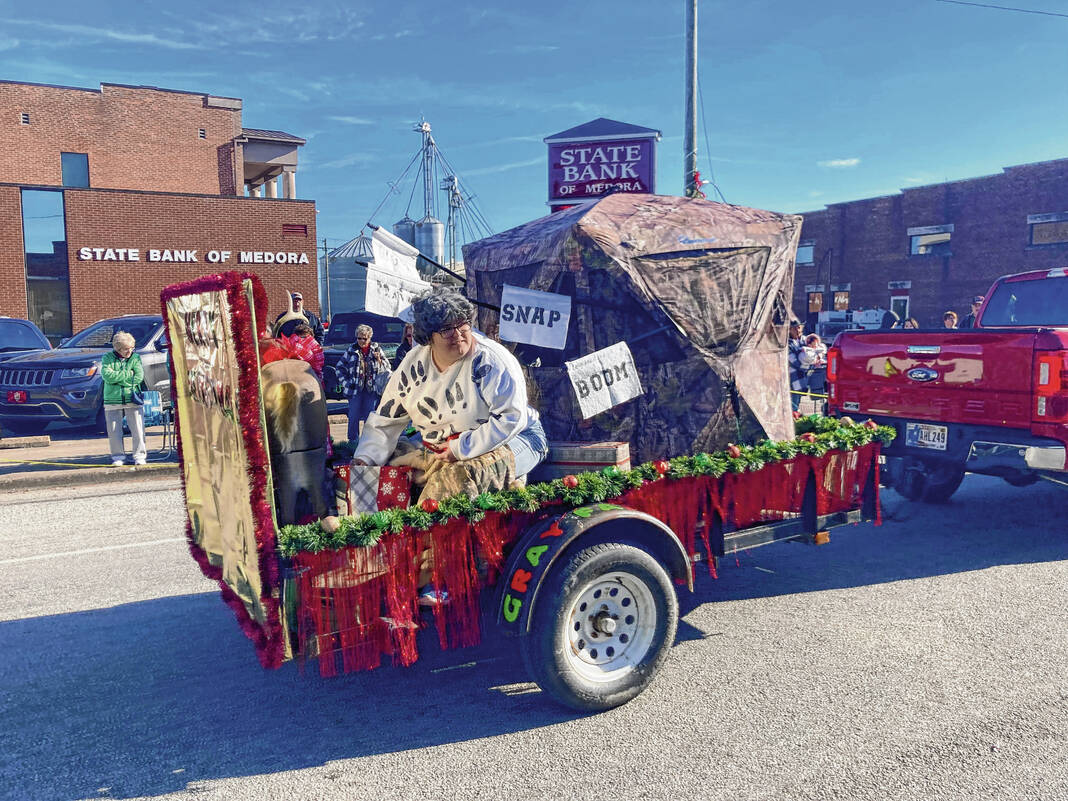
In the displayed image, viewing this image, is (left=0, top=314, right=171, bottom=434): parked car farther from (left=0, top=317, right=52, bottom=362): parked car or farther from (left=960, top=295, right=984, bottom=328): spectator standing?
(left=960, top=295, right=984, bottom=328): spectator standing

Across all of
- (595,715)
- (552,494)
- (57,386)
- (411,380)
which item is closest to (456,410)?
(411,380)

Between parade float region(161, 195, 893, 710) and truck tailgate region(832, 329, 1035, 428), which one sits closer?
parade float region(161, 195, 893, 710)

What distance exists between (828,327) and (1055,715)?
1225 inches

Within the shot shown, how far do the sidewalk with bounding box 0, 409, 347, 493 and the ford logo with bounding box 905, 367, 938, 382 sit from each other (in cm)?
726

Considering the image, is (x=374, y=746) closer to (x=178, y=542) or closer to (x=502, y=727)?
(x=502, y=727)

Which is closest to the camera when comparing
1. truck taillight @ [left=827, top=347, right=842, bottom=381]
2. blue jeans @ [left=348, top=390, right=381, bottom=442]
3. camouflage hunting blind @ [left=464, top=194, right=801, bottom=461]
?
camouflage hunting blind @ [left=464, top=194, right=801, bottom=461]

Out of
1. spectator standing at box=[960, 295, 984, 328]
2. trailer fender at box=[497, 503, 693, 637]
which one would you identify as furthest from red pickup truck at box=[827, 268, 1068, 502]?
trailer fender at box=[497, 503, 693, 637]

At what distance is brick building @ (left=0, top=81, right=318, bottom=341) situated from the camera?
26.8 meters

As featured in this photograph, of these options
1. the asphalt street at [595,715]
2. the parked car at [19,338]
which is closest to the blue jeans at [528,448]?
the asphalt street at [595,715]

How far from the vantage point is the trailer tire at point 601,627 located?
3.60 m

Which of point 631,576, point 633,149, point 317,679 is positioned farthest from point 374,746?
point 633,149

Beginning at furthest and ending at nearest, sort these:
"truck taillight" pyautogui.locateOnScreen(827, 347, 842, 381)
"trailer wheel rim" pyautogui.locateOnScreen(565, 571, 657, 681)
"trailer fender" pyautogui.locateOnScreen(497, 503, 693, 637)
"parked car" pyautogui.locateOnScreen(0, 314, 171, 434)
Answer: "parked car" pyautogui.locateOnScreen(0, 314, 171, 434)
"truck taillight" pyautogui.locateOnScreen(827, 347, 842, 381)
"trailer wheel rim" pyautogui.locateOnScreen(565, 571, 657, 681)
"trailer fender" pyautogui.locateOnScreen(497, 503, 693, 637)

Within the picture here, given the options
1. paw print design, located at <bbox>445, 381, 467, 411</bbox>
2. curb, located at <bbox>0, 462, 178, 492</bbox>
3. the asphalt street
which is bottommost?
the asphalt street

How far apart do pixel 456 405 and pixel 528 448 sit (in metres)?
0.43
